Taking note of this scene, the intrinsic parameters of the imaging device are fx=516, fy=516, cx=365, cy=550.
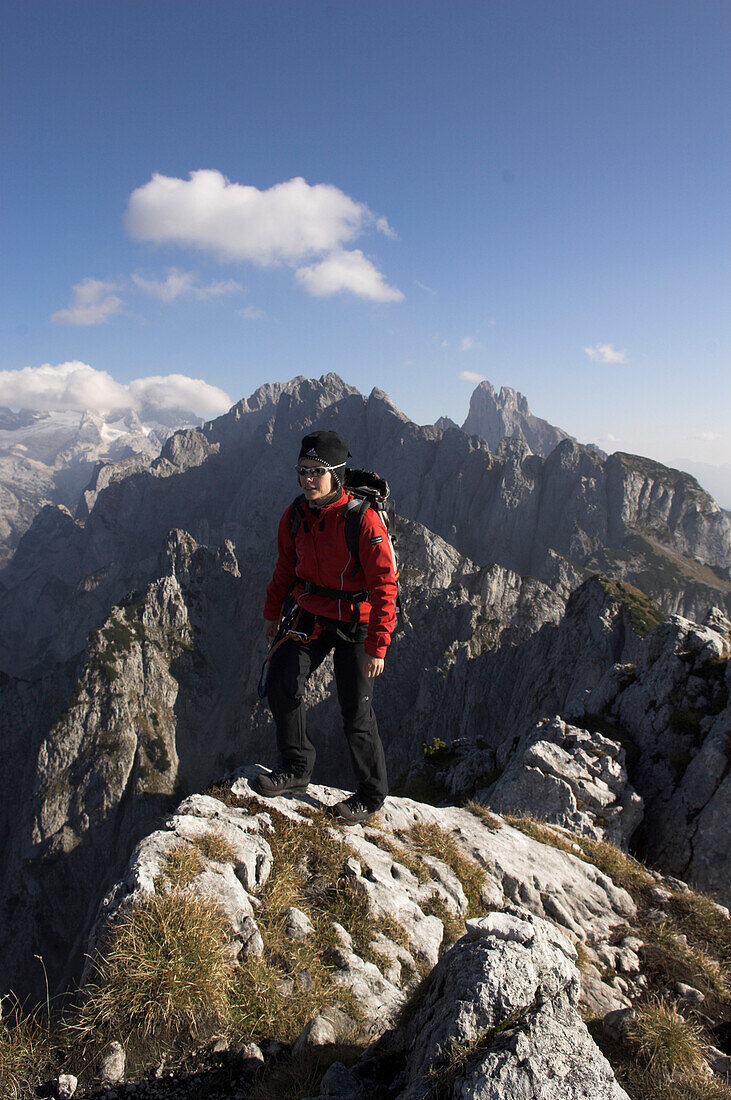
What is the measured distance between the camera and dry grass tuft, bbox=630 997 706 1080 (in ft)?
14.1

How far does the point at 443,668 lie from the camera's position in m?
93.1

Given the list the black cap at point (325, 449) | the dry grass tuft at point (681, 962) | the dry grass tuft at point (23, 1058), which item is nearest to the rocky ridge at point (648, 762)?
the dry grass tuft at point (681, 962)

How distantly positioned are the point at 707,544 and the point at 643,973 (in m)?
188

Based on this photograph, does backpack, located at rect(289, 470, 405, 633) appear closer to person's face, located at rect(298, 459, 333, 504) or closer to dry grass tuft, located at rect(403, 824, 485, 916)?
person's face, located at rect(298, 459, 333, 504)

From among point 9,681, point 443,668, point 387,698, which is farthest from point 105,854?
point 443,668

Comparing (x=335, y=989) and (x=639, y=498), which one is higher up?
(x=639, y=498)

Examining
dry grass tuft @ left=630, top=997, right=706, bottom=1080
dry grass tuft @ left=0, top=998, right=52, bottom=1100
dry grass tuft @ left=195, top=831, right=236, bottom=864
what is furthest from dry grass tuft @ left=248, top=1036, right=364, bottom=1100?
dry grass tuft @ left=630, top=997, right=706, bottom=1080

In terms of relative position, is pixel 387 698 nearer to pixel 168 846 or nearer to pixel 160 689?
pixel 160 689

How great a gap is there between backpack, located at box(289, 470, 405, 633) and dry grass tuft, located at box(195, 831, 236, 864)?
3.39m

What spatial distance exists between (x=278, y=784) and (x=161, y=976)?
359 centimetres

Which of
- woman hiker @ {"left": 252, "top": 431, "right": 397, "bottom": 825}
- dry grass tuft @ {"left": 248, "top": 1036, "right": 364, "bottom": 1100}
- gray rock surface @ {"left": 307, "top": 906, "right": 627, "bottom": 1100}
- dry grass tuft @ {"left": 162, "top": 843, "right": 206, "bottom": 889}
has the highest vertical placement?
woman hiker @ {"left": 252, "top": 431, "right": 397, "bottom": 825}

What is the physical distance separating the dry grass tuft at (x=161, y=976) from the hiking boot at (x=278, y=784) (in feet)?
9.18

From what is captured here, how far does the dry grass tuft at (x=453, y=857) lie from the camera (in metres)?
8.05

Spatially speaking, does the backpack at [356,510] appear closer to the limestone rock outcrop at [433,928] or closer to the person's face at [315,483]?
the person's face at [315,483]
